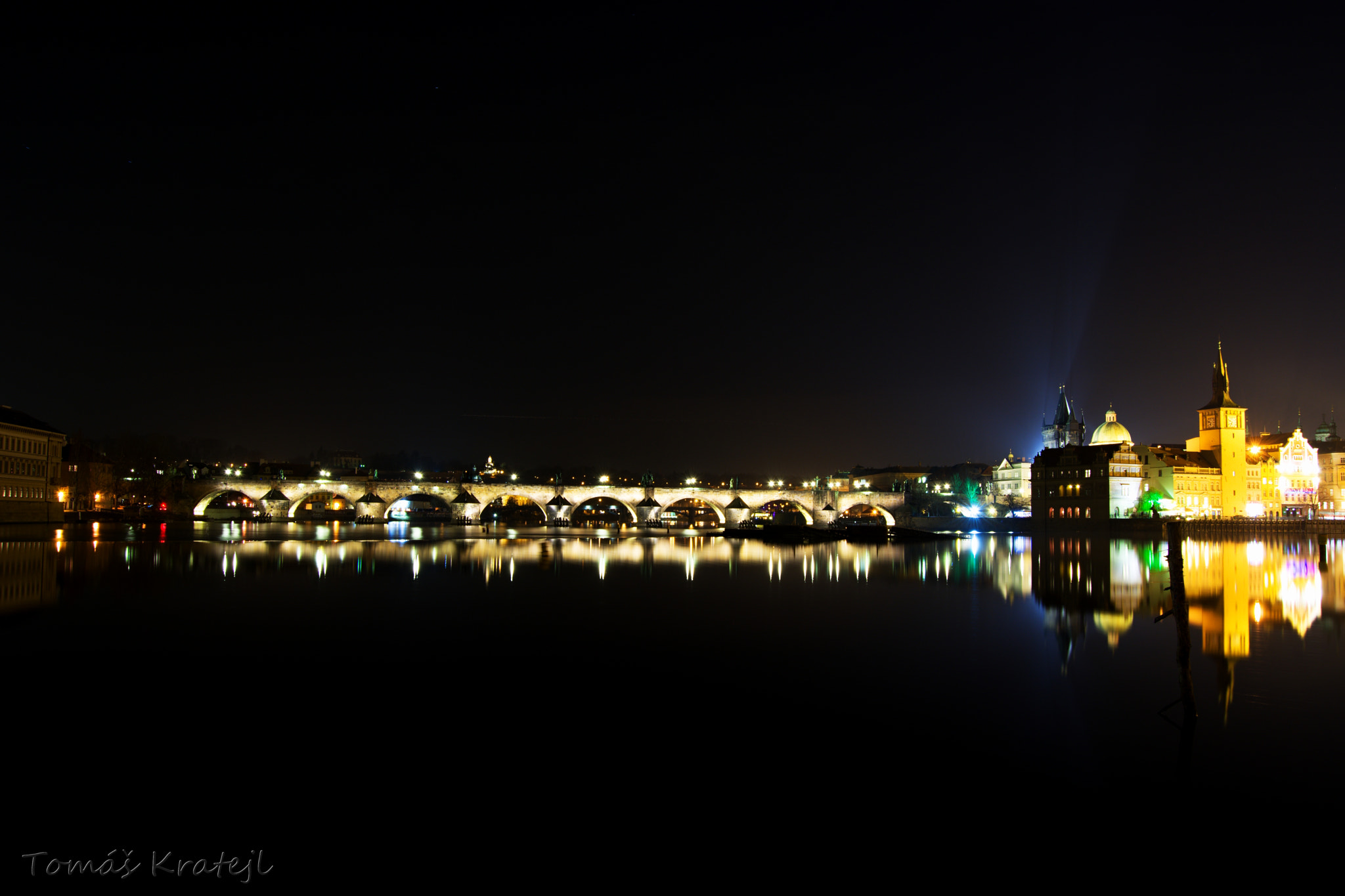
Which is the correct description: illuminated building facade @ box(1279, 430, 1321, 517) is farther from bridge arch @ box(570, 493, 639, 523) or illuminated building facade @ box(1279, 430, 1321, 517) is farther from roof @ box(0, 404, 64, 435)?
roof @ box(0, 404, 64, 435)

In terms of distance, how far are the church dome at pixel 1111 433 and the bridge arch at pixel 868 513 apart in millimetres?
23334

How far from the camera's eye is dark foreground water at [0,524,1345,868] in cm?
790

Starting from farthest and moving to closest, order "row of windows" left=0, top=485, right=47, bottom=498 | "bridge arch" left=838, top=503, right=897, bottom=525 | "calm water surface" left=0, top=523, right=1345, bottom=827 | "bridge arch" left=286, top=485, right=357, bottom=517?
"bridge arch" left=838, top=503, right=897, bottom=525, "bridge arch" left=286, top=485, right=357, bottom=517, "row of windows" left=0, top=485, right=47, bottom=498, "calm water surface" left=0, top=523, right=1345, bottom=827

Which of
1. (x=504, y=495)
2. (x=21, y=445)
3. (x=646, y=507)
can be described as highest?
(x=21, y=445)

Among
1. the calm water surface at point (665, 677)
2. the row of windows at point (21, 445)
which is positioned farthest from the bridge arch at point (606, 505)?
the calm water surface at point (665, 677)

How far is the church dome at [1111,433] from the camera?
296ft

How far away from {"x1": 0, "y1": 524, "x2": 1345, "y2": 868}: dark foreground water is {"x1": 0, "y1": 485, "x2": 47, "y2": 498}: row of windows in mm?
30423

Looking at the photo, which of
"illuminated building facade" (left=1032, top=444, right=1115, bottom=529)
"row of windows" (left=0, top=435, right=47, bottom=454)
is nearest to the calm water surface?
"row of windows" (left=0, top=435, right=47, bottom=454)

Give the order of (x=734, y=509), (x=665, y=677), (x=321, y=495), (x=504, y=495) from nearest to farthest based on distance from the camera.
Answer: (x=665, y=677), (x=321, y=495), (x=504, y=495), (x=734, y=509)

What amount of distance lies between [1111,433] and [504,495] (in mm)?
65331

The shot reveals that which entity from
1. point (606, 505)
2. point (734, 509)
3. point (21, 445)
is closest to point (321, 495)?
point (21, 445)

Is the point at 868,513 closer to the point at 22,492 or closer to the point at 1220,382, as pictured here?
the point at 1220,382

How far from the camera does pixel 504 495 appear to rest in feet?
294

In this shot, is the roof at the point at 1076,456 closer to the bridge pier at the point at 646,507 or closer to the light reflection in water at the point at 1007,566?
the light reflection in water at the point at 1007,566
